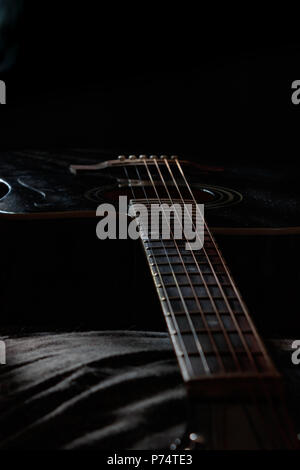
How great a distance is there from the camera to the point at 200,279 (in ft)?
2.02

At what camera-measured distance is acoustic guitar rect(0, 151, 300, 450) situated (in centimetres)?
39

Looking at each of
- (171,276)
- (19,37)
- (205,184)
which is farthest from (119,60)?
(171,276)

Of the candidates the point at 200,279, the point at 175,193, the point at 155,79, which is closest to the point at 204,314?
the point at 200,279

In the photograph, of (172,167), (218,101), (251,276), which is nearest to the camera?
(251,276)

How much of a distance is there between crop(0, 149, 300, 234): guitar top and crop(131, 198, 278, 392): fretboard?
13 cm

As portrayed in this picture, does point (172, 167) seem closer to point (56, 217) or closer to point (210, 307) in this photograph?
point (56, 217)

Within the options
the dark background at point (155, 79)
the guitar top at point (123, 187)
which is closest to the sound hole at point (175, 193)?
the guitar top at point (123, 187)

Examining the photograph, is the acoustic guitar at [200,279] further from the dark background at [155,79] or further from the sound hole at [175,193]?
the dark background at [155,79]

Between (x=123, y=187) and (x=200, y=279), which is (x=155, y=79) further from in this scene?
(x=200, y=279)

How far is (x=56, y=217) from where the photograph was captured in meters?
0.82

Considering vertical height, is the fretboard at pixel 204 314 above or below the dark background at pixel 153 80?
below

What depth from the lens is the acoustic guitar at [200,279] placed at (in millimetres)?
386

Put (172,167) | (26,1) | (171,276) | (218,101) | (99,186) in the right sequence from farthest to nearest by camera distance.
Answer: (218,101), (26,1), (172,167), (99,186), (171,276)

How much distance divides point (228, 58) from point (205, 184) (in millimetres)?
720
